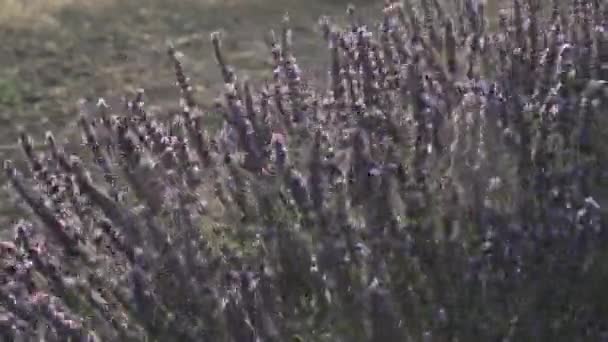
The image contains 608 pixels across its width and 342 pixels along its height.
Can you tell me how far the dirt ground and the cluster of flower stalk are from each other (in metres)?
2.41

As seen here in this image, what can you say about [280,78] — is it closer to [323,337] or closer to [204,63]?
[323,337]

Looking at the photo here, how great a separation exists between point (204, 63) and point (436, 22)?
2685 millimetres

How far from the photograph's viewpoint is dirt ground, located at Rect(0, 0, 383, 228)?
5.35 m

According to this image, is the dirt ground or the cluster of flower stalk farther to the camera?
the dirt ground

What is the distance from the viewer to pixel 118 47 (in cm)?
605

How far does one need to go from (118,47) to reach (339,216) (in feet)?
13.5

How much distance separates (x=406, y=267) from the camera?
231cm

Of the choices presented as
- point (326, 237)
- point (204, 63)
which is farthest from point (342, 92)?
point (204, 63)

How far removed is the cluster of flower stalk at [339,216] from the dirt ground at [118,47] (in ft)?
7.89

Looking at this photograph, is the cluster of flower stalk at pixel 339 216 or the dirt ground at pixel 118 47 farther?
the dirt ground at pixel 118 47

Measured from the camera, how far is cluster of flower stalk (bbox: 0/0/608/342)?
2.17 metres

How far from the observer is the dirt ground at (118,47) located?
535cm

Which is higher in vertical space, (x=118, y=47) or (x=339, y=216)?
(x=339, y=216)

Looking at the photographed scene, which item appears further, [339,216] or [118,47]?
[118,47]
